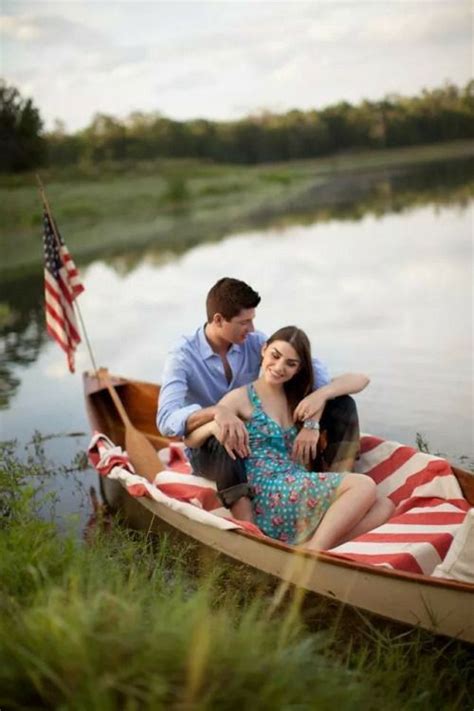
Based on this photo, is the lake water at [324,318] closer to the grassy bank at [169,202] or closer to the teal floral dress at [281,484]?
the teal floral dress at [281,484]

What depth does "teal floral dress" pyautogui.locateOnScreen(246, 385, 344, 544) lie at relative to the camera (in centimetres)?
438

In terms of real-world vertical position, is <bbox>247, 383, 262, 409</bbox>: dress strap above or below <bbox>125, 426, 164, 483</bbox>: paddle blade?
above

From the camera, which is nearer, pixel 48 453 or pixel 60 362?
pixel 48 453

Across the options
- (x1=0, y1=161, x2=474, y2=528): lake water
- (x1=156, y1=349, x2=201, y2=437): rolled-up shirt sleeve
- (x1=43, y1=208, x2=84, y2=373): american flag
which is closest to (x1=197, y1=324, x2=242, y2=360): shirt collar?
(x1=156, y1=349, x2=201, y2=437): rolled-up shirt sleeve

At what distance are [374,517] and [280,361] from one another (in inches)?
33.8

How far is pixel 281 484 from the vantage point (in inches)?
176

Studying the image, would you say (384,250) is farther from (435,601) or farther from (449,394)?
(435,601)

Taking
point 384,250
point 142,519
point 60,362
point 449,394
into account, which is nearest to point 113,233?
point 384,250

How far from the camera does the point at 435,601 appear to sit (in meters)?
3.65

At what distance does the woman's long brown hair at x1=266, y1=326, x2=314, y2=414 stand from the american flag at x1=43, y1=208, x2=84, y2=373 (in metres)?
2.33

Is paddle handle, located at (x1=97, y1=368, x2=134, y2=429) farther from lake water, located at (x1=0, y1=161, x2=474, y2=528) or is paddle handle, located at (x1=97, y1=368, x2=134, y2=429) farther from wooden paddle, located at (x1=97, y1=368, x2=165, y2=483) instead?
lake water, located at (x1=0, y1=161, x2=474, y2=528)

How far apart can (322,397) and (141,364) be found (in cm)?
579

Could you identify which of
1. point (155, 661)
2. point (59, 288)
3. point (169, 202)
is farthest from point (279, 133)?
point (155, 661)

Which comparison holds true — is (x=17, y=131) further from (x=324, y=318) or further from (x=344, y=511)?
(x=344, y=511)
